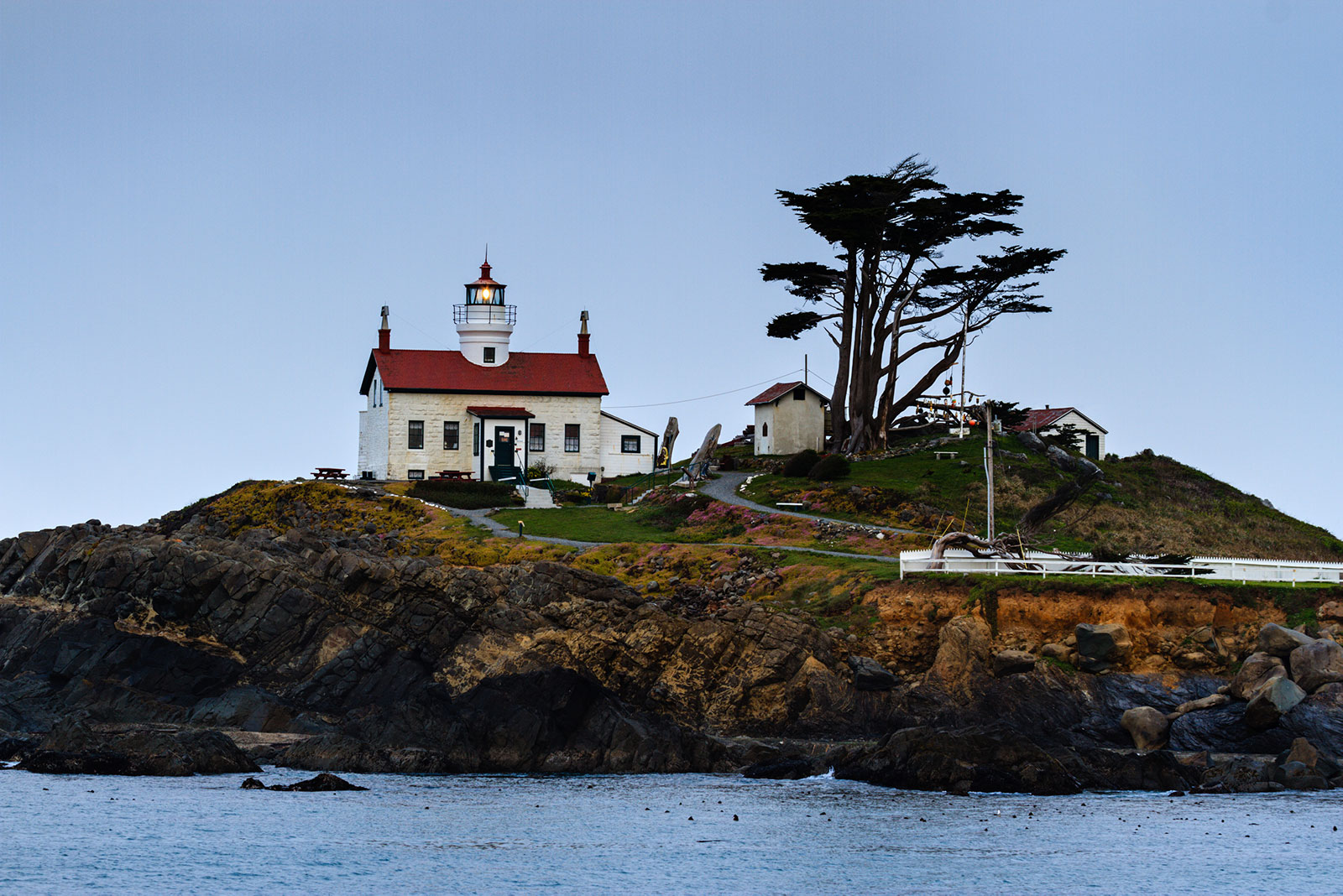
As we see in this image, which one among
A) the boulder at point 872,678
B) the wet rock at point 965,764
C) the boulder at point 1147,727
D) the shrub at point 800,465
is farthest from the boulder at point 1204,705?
the shrub at point 800,465

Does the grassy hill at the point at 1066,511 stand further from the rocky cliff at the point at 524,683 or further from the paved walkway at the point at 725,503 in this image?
the rocky cliff at the point at 524,683

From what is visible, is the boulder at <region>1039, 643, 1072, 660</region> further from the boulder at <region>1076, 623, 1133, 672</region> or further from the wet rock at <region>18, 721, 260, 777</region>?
the wet rock at <region>18, 721, 260, 777</region>

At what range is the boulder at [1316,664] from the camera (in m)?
37.6

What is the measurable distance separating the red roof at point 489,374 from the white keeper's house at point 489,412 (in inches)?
2.1

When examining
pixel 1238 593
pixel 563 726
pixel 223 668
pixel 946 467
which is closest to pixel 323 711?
pixel 223 668

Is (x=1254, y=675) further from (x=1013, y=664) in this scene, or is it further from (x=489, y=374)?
(x=489, y=374)

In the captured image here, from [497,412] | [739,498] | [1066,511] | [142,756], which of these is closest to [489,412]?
[497,412]

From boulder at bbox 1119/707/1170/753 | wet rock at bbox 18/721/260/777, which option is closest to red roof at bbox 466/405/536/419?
wet rock at bbox 18/721/260/777

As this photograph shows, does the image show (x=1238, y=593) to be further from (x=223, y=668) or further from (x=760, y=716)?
(x=223, y=668)

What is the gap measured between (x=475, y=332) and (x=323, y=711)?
115 ft

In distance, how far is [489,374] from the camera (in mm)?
72312

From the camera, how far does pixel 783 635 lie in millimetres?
41375

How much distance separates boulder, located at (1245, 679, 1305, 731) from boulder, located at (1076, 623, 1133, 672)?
3740 mm

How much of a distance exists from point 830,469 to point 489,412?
53.5ft
